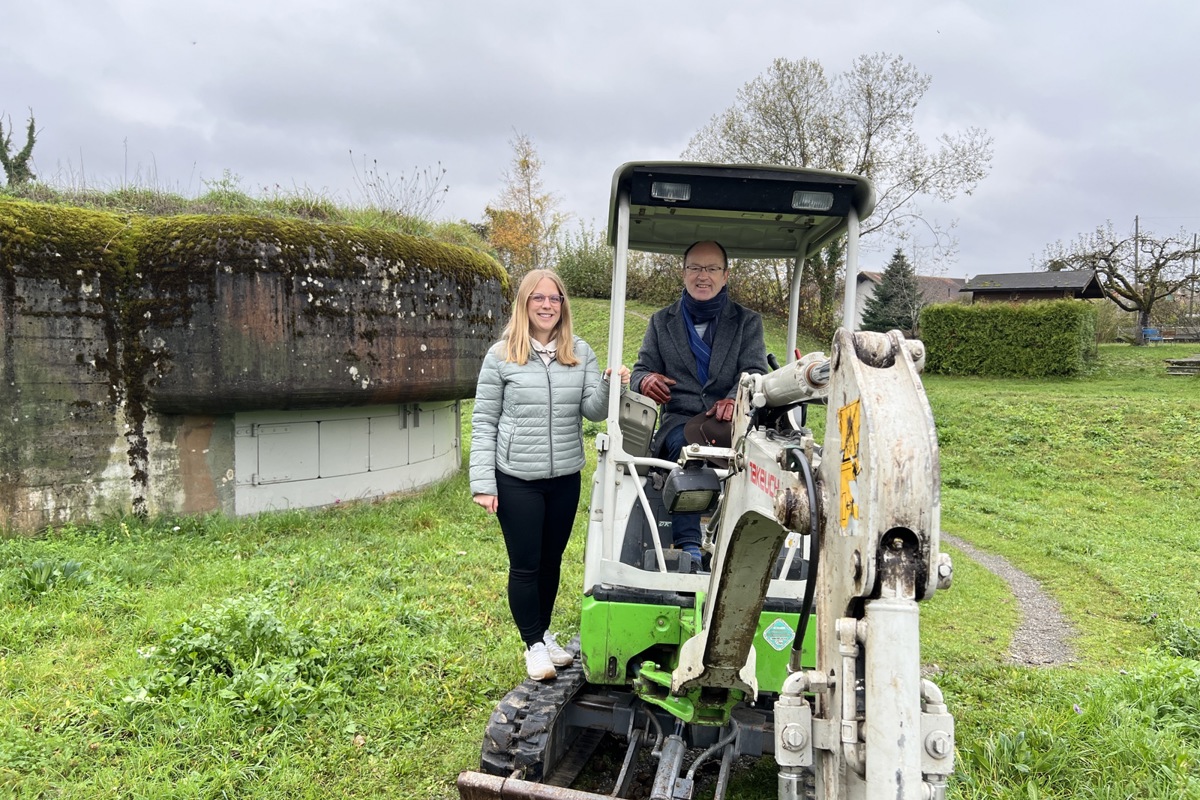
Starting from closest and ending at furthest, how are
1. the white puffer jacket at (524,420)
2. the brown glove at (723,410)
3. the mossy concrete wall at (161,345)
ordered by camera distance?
the brown glove at (723,410), the white puffer jacket at (524,420), the mossy concrete wall at (161,345)

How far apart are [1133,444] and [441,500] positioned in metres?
10.7

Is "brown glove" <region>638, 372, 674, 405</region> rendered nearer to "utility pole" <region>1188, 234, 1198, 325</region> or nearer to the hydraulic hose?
the hydraulic hose

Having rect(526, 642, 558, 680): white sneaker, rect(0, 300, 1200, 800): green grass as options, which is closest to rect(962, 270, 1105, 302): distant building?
rect(0, 300, 1200, 800): green grass

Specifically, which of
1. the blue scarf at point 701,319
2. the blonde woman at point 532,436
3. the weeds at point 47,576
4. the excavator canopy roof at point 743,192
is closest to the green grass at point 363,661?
the weeds at point 47,576

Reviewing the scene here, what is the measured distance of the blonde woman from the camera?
3584 millimetres

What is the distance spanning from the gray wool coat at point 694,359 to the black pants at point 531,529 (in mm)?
562

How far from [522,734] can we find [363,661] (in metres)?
1.45

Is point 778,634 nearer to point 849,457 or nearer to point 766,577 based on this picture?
point 766,577

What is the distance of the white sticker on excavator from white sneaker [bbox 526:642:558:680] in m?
1.07

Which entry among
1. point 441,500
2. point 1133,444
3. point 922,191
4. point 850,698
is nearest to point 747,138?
point 922,191

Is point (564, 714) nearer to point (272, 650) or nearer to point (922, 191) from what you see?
point (272, 650)

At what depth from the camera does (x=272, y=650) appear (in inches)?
155

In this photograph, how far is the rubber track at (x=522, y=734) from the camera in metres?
2.94

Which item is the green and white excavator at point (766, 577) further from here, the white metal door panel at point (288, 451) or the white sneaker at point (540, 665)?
the white metal door panel at point (288, 451)
